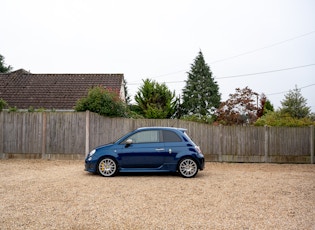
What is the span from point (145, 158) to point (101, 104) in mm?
5376

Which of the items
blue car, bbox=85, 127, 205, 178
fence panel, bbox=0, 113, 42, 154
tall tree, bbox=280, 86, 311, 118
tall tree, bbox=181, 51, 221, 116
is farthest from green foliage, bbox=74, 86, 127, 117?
tall tree, bbox=181, 51, 221, 116

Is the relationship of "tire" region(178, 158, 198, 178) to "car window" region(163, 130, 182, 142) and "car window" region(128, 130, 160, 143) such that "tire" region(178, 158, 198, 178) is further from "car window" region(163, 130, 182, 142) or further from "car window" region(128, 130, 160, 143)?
"car window" region(128, 130, 160, 143)

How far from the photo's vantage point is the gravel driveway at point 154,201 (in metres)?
5.70

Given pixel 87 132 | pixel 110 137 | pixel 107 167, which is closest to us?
pixel 107 167

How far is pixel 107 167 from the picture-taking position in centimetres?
1077

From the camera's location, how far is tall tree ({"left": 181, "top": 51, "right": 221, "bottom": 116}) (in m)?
44.2

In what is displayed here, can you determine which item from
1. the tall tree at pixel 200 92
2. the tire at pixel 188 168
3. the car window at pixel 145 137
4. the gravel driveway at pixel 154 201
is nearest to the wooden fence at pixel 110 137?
the gravel driveway at pixel 154 201

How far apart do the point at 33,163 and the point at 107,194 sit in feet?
23.2

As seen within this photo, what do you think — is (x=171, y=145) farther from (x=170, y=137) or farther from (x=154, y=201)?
(x=154, y=201)

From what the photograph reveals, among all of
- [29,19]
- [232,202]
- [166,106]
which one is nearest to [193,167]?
[232,202]

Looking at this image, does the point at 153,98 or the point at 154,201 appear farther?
the point at 153,98

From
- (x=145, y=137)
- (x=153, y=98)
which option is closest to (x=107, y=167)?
(x=145, y=137)

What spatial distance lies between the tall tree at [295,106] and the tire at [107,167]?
1843cm

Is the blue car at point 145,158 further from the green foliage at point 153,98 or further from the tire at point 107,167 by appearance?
the green foliage at point 153,98
